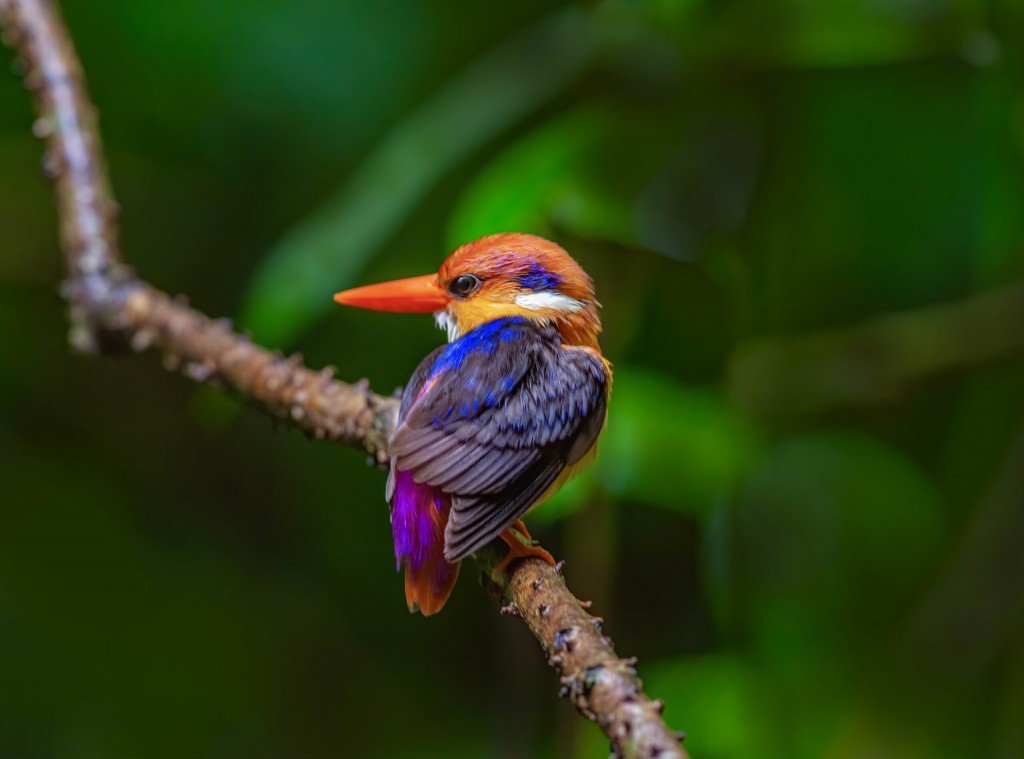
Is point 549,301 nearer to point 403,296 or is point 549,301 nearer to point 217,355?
point 403,296

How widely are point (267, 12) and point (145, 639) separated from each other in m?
1.30

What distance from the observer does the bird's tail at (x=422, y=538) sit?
0.86 meters

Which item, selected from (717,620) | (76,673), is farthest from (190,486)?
(717,620)

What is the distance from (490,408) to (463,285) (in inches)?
8.5

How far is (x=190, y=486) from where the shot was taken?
230 centimetres

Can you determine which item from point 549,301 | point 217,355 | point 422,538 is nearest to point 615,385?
point 549,301

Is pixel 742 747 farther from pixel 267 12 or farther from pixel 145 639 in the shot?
pixel 267 12

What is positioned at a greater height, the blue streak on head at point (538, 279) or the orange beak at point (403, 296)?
the blue streak on head at point (538, 279)

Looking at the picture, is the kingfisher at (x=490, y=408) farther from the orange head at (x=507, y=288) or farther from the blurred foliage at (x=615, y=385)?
the blurred foliage at (x=615, y=385)

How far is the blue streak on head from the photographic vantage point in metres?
1.05

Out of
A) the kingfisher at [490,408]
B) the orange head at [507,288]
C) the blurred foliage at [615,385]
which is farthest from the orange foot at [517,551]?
the blurred foliage at [615,385]

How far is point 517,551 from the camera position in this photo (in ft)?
2.88

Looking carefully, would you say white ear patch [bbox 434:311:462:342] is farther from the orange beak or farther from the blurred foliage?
the blurred foliage

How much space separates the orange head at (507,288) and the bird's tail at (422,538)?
23 centimetres
